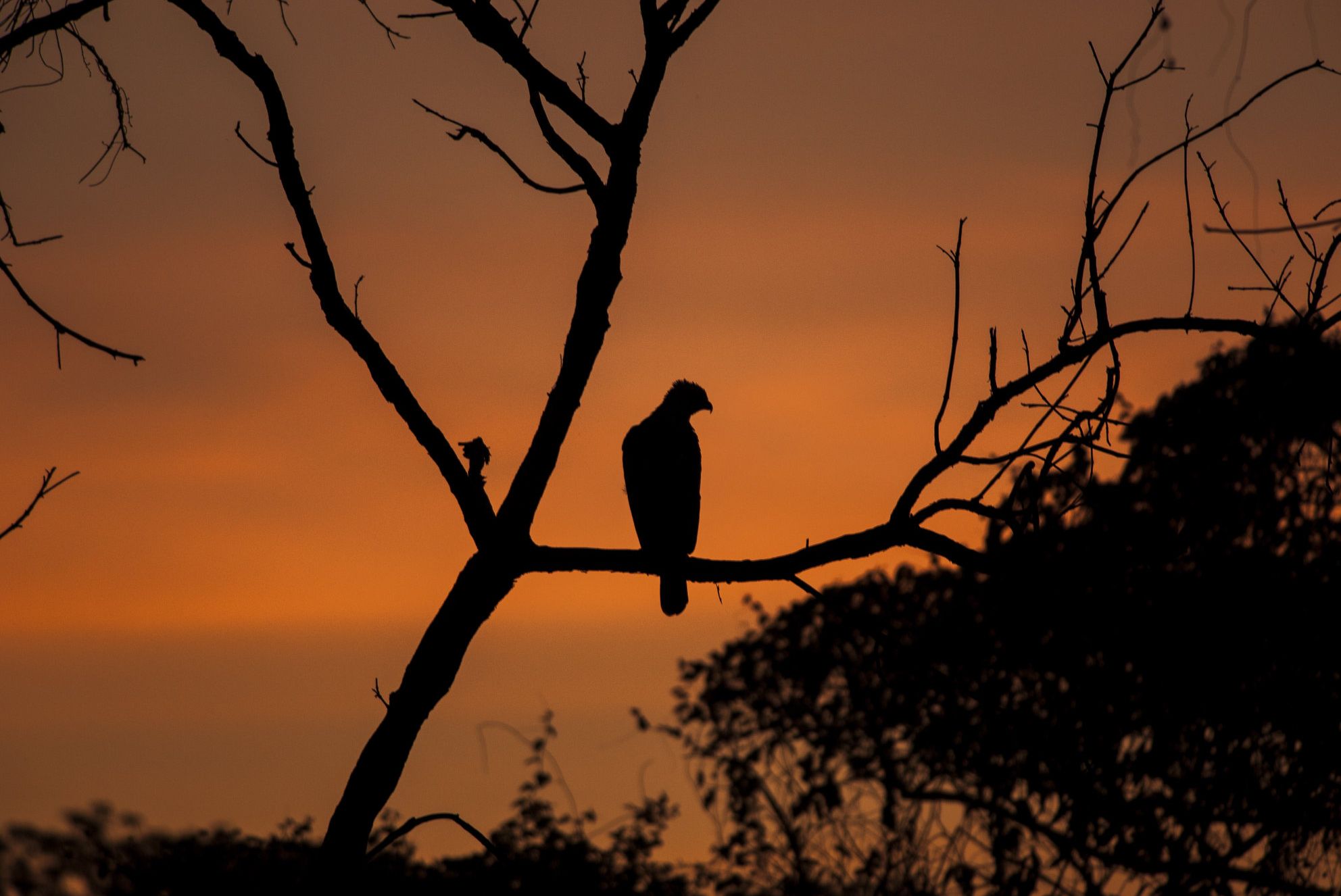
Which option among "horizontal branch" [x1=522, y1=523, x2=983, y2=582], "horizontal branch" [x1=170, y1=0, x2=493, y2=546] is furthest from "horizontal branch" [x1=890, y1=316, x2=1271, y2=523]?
"horizontal branch" [x1=170, y1=0, x2=493, y2=546]

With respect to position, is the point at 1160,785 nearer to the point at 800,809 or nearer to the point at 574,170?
the point at 800,809

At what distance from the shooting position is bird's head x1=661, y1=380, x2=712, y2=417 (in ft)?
27.1

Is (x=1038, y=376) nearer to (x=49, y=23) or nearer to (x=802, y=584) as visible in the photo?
→ (x=802, y=584)

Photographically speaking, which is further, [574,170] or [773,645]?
[773,645]

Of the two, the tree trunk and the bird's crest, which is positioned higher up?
the bird's crest

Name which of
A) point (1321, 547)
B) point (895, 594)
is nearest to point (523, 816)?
point (895, 594)

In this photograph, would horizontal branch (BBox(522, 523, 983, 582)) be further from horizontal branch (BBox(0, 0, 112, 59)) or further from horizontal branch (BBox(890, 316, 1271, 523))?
horizontal branch (BBox(0, 0, 112, 59))

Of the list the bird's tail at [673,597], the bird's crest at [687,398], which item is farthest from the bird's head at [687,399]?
the bird's tail at [673,597]

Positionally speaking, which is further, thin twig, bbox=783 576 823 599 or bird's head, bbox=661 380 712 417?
bird's head, bbox=661 380 712 417

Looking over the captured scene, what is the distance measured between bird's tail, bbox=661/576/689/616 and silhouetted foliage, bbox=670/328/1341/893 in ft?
3.35

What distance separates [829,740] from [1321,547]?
170 inches

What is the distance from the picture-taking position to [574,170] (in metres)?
4.40

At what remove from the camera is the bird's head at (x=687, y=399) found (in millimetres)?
8266

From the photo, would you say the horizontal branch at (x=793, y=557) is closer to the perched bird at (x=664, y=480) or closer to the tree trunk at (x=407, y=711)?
the tree trunk at (x=407, y=711)
